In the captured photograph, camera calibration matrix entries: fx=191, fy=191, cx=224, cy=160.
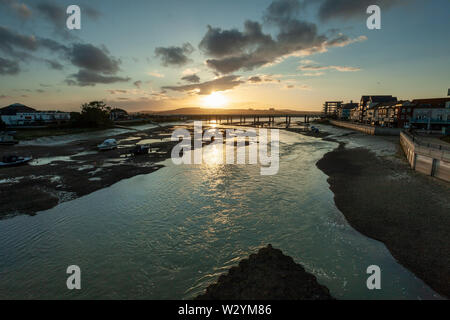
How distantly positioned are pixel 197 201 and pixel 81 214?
10919 millimetres

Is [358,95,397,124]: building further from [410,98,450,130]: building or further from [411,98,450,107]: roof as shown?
[410,98,450,130]: building

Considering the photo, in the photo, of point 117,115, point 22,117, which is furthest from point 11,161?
point 117,115

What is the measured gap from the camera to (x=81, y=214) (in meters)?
18.0

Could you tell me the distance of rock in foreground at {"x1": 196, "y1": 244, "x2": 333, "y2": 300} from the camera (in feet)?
25.9

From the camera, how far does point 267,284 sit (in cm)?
834

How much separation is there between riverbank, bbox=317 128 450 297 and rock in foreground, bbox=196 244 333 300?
6.89m

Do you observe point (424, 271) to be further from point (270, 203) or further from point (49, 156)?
point (49, 156)

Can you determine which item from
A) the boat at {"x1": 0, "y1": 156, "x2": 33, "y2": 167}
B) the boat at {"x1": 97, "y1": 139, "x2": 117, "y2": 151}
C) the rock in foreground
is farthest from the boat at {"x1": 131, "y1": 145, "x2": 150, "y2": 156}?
the rock in foreground

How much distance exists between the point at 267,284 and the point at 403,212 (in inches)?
597

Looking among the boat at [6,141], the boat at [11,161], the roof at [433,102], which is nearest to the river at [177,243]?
the boat at [11,161]

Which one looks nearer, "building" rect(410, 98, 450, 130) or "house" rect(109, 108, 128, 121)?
"building" rect(410, 98, 450, 130)
